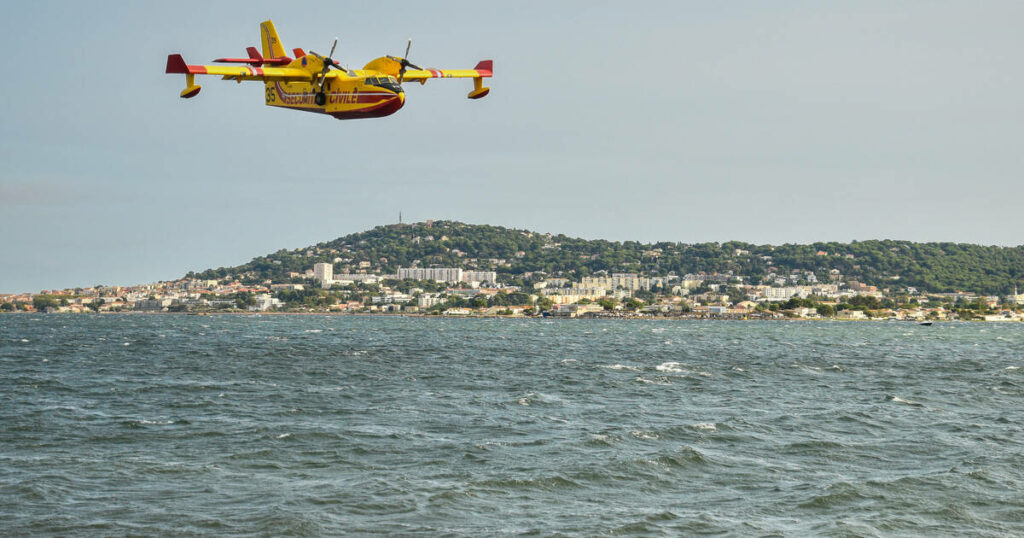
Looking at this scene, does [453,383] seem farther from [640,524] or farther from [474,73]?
[640,524]

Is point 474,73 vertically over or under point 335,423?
over

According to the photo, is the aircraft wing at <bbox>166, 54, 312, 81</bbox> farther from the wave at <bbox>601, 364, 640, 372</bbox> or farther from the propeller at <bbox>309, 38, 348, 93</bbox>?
the wave at <bbox>601, 364, 640, 372</bbox>

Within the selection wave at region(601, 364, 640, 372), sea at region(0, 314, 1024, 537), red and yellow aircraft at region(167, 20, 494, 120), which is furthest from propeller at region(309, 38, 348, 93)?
wave at region(601, 364, 640, 372)

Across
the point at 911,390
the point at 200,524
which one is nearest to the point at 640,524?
the point at 200,524

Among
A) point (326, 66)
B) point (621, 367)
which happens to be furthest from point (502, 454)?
point (621, 367)

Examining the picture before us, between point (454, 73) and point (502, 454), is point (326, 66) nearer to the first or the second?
point (454, 73)

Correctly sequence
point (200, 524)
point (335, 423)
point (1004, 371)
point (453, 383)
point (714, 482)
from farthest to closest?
point (1004, 371)
point (453, 383)
point (335, 423)
point (714, 482)
point (200, 524)

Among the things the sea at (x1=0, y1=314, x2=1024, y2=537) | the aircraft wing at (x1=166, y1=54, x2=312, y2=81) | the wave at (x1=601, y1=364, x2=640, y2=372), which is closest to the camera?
the sea at (x1=0, y1=314, x2=1024, y2=537)
